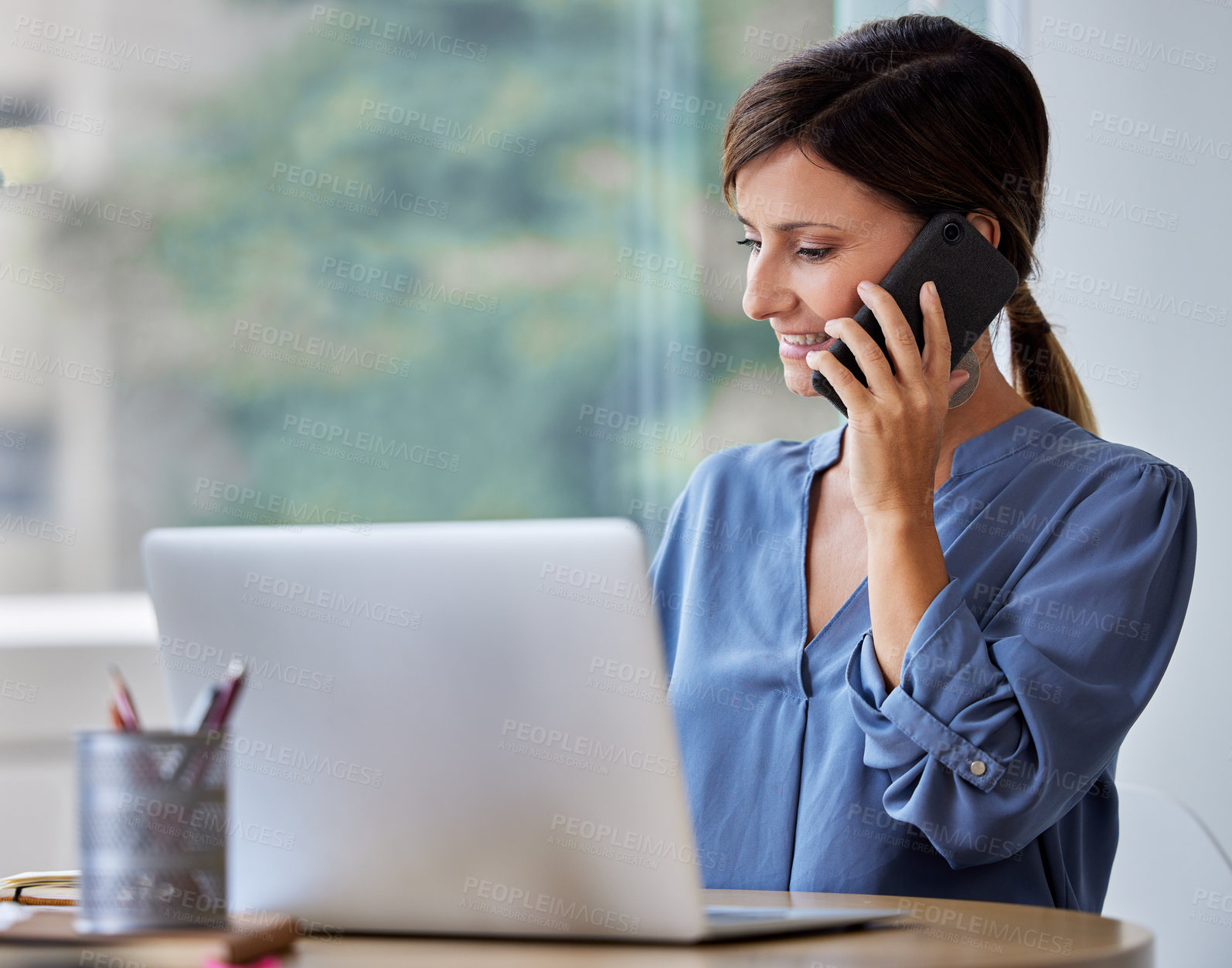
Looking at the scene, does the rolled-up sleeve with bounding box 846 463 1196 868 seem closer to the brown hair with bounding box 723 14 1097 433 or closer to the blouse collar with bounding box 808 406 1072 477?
the blouse collar with bounding box 808 406 1072 477

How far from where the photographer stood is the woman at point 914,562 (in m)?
1.12

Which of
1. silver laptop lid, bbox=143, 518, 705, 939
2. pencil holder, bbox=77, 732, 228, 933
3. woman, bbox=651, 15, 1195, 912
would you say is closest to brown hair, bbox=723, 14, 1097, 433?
woman, bbox=651, 15, 1195, 912

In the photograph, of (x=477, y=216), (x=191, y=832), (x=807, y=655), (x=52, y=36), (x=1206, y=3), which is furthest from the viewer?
(x=477, y=216)

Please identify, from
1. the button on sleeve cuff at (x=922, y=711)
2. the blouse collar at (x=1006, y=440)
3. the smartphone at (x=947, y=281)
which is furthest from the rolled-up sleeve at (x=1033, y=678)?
the smartphone at (x=947, y=281)

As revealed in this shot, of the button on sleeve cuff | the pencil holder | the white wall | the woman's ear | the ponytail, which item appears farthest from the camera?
the white wall

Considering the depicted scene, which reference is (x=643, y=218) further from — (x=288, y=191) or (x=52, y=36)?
(x=52, y=36)

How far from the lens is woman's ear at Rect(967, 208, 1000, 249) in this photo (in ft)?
4.45

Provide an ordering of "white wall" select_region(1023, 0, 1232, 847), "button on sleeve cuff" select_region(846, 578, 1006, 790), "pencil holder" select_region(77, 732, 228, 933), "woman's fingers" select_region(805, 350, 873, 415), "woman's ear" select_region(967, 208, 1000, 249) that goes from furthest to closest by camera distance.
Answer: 1. "white wall" select_region(1023, 0, 1232, 847)
2. "woman's ear" select_region(967, 208, 1000, 249)
3. "woman's fingers" select_region(805, 350, 873, 415)
4. "button on sleeve cuff" select_region(846, 578, 1006, 790)
5. "pencil holder" select_region(77, 732, 228, 933)

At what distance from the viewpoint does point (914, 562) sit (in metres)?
1.17

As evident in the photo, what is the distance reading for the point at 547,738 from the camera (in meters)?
0.74

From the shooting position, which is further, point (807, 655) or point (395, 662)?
point (807, 655)

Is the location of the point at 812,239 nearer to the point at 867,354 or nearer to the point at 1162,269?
the point at 867,354

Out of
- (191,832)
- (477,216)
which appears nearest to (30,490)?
(477,216)

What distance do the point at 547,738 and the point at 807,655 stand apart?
2.09 feet
